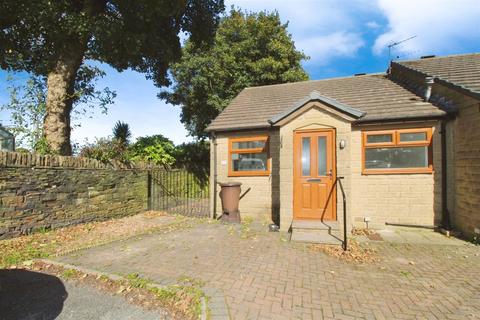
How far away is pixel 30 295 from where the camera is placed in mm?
4016

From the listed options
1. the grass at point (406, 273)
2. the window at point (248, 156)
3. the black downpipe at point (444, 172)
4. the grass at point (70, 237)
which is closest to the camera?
the grass at point (406, 273)

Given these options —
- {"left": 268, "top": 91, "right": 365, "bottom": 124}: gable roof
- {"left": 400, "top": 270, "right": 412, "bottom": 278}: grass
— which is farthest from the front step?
{"left": 268, "top": 91, "right": 365, "bottom": 124}: gable roof

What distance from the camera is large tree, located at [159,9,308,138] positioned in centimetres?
1895

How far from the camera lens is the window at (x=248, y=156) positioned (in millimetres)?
9805

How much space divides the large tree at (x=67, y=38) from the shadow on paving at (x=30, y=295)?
617 centimetres

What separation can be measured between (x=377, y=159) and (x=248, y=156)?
4282 mm

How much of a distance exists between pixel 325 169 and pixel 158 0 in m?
8.06

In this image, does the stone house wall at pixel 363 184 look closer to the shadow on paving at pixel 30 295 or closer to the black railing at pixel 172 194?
the black railing at pixel 172 194

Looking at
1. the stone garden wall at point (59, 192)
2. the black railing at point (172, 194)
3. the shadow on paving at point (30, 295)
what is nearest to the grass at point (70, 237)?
the stone garden wall at point (59, 192)

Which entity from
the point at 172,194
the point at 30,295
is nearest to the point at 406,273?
the point at 30,295

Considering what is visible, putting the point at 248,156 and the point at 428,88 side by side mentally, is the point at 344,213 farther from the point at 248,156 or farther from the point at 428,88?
the point at 428,88

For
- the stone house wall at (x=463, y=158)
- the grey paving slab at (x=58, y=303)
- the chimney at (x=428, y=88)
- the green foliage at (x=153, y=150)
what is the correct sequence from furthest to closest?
the green foliage at (x=153, y=150), the chimney at (x=428, y=88), the stone house wall at (x=463, y=158), the grey paving slab at (x=58, y=303)

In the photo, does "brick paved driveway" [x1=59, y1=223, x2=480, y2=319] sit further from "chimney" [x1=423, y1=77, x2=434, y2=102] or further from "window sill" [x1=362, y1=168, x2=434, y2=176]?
"chimney" [x1=423, y1=77, x2=434, y2=102]

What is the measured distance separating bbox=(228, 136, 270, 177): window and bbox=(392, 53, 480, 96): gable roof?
19.0 ft
